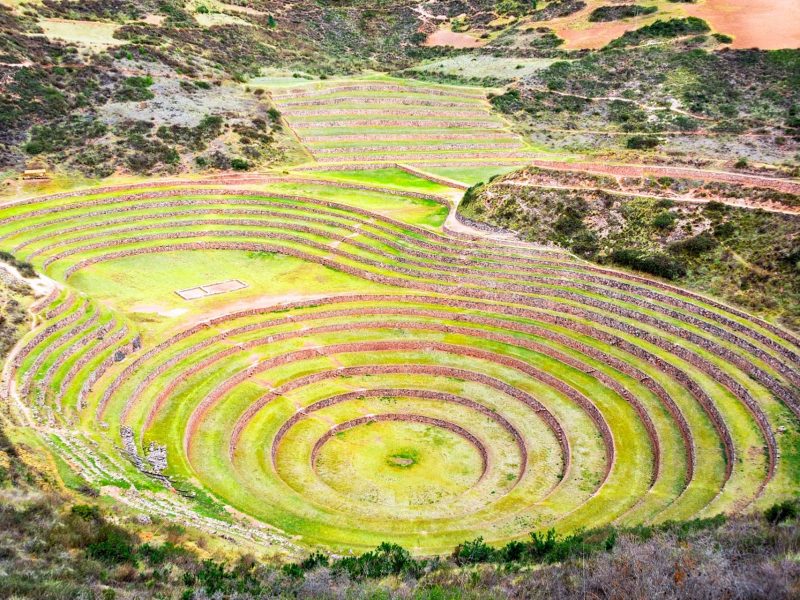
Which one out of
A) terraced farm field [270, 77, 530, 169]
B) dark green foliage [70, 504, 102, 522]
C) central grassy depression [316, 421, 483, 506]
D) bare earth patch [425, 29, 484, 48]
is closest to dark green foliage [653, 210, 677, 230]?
central grassy depression [316, 421, 483, 506]

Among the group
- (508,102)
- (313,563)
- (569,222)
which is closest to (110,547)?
(313,563)

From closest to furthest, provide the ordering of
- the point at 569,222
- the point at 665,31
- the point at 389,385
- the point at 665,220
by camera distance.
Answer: the point at 389,385
the point at 665,220
the point at 569,222
the point at 665,31

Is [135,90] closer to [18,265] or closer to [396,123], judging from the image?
[396,123]

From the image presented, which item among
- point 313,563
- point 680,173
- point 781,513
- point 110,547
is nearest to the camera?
point 110,547

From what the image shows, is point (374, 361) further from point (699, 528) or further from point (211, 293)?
point (699, 528)

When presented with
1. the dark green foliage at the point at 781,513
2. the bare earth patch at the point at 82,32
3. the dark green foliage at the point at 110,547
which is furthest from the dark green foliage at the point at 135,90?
the dark green foliage at the point at 781,513

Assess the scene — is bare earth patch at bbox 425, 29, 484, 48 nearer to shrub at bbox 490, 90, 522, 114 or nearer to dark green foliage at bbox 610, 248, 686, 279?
→ shrub at bbox 490, 90, 522, 114

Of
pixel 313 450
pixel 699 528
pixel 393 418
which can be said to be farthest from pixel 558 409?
pixel 699 528
